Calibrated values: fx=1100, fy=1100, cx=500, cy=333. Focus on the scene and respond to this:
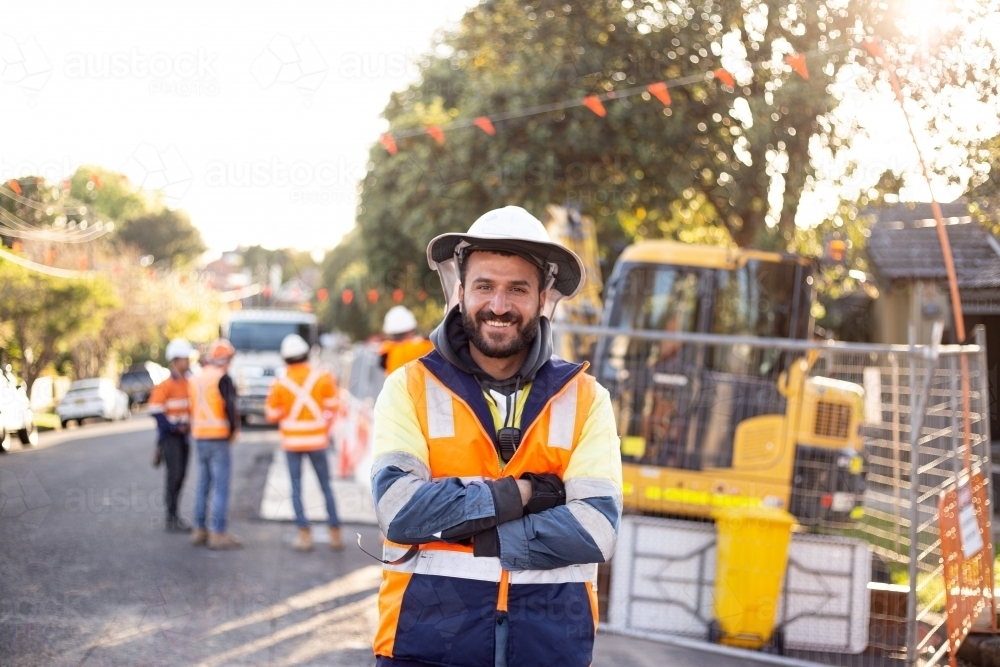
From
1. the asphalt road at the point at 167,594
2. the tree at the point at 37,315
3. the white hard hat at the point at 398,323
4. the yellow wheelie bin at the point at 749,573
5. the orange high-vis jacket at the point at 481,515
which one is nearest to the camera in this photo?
the orange high-vis jacket at the point at 481,515

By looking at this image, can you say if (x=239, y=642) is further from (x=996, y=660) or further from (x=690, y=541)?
(x=996, y=660)

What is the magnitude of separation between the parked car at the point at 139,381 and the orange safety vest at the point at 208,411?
2843 centimetres

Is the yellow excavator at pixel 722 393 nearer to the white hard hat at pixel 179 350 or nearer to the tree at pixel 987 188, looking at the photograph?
the tree at pixel 987 188

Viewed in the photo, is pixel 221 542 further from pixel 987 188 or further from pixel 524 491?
pixel 524 491

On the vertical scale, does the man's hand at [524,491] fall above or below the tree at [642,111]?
below

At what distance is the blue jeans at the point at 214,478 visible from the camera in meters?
10.1

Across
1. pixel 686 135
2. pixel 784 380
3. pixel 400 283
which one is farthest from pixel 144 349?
pixel 784 380

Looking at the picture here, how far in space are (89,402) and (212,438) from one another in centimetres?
1744

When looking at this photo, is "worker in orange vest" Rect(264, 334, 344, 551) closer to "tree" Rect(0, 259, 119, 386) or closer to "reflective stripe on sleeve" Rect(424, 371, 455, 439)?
"tree" Rect(0, 259, 119, 386)

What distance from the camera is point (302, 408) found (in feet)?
32.9

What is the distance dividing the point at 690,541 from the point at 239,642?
301 cm

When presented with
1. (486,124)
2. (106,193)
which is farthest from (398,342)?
(106,193)

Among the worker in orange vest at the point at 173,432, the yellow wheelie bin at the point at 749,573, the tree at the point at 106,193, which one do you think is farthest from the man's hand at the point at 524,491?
the tree at the point at 106,193

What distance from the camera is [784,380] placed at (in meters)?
9.84
